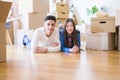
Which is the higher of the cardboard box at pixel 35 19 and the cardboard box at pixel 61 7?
the cardboard box at pixel 61 7

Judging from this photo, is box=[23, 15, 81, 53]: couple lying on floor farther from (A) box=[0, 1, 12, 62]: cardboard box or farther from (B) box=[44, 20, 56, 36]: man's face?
(A) box=[0, 1, 12, 62]: cardboard box

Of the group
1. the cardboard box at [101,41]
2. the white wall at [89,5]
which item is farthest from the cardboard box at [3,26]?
the white wall at [89,5]

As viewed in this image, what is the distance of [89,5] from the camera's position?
5.17m

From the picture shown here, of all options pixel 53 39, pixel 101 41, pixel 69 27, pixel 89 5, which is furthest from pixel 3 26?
pixel 89 5

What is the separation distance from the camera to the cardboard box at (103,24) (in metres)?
3.10

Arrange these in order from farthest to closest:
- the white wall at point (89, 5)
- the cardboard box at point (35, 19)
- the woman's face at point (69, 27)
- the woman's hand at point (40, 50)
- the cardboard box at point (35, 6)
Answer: the white wall at point (89, 5) → the cardboard box at point (35, 19) → the cardboard box at point (35, 6) → the woman's face at point (69, 27) → the woman's hand at point (40, 50)

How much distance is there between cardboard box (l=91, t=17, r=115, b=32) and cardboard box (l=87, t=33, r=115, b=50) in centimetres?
8

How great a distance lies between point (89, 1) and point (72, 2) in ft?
1.68

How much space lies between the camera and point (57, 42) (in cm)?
263

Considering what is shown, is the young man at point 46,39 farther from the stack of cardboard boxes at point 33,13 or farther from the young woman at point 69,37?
the stack of cardboard boxes at point 33,13

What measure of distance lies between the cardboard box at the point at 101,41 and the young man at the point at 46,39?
73 cm

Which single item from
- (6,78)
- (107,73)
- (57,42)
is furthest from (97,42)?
(6,78)

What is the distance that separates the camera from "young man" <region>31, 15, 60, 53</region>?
2518mm

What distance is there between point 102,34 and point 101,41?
0.10 meters
